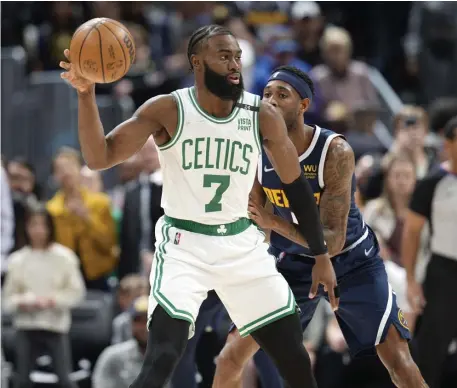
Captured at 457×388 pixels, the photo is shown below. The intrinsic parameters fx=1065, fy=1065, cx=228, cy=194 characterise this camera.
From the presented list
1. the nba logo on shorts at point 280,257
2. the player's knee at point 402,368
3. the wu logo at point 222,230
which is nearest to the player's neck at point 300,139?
the nba logo on shorts at point 280,257

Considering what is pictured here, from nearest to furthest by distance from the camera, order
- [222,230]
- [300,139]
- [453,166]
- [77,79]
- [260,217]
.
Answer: [77,79]
[222,230]
[260,217]
[300,139]
[453,166]

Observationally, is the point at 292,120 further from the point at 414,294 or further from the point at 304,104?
the point at 414,294

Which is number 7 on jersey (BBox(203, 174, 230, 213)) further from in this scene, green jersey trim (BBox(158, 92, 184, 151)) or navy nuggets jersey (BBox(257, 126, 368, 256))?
navy nuggets jersey (BBox(257, 126, 368, 256))

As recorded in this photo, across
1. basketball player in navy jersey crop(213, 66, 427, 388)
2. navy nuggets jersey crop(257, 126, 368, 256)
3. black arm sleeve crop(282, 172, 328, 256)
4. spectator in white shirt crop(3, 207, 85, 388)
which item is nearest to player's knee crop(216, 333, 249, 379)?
basketball player in navy jersey crop(213, 66, 427, 388)

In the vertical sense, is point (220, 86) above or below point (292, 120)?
above

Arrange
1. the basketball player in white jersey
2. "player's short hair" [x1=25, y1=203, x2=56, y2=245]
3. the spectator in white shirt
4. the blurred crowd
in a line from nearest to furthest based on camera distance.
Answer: the basketball player in white jersey < the blurred crowd < the spectator in white shirt < "player's short hair" [x1=25, y1=203, x2=56, y2=245]

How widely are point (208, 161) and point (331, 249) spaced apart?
3.27 ft

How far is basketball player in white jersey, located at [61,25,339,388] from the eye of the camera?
201 inches

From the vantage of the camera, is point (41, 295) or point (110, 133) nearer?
point (110, 133)

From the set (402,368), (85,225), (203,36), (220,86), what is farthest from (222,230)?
(85,225)

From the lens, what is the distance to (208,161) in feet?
17.0

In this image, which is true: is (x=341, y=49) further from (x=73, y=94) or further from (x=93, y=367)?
(x=93, y=367)

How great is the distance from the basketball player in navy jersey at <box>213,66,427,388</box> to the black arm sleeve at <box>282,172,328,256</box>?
17 centimetres

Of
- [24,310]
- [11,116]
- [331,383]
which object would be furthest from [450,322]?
[11,116]
